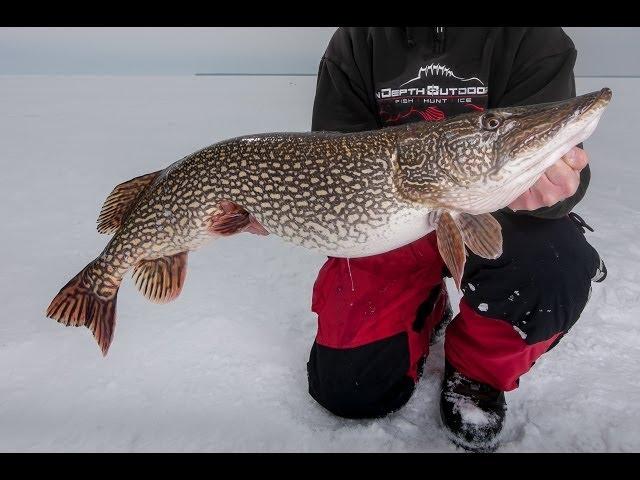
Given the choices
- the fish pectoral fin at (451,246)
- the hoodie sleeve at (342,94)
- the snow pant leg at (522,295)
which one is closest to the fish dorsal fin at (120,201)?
the hoodie sleeve at (342,94)

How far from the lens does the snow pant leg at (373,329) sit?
1636 mm

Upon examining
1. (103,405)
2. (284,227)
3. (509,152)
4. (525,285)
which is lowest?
(103,405)

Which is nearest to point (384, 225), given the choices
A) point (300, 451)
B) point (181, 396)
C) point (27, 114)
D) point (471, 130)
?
point (471, 130)

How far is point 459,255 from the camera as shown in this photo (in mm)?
1333

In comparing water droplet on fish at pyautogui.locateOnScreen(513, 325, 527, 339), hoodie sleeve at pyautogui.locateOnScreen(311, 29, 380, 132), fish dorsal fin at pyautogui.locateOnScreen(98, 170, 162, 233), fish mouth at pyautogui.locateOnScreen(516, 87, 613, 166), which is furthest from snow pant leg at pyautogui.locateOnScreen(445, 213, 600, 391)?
fish dorsal fin at pyautogui.locateOnScreen(98, 170, 162, 233)

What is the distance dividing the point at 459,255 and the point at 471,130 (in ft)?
1.12

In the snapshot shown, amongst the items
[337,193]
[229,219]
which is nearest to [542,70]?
[337,193]

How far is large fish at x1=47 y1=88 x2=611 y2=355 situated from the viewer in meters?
1.32

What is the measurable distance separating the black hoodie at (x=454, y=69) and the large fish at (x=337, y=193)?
0.99 feet
